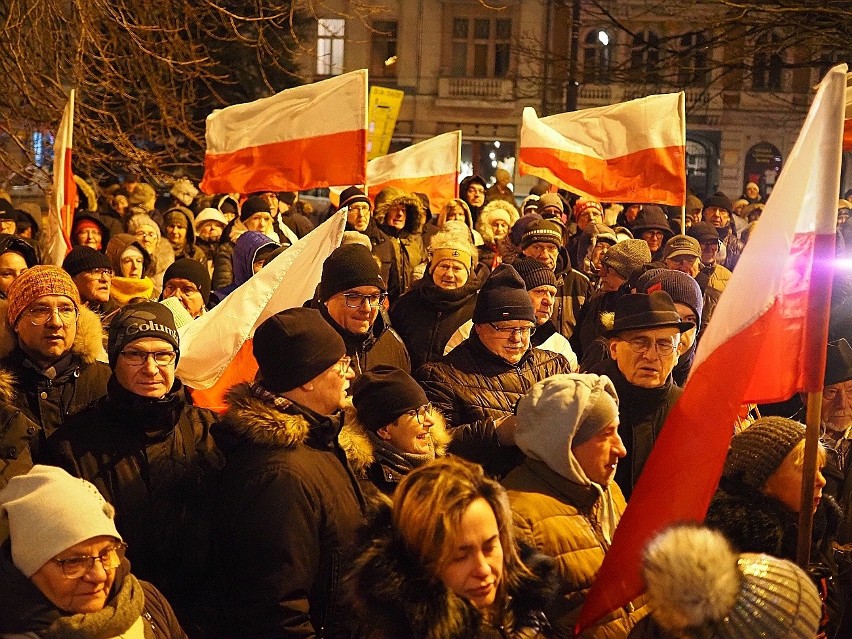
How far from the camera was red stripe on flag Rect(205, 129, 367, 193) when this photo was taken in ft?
25.4

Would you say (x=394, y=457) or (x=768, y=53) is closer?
(x=394, y=457)

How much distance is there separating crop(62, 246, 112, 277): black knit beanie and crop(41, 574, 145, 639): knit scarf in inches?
136

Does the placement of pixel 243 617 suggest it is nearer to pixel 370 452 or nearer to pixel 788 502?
pixel 370 452

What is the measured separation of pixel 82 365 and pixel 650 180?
5170mm

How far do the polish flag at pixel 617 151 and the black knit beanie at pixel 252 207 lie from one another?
80.9 inches

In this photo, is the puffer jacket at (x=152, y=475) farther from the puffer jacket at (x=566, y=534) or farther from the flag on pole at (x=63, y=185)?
the flag on pole at (x=63, y=185)

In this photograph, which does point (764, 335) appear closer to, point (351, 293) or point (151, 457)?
point (151, 457)

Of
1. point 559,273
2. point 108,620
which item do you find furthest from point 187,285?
point 108,620

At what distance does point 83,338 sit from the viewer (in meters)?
4.98

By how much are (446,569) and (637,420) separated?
6.39 feet

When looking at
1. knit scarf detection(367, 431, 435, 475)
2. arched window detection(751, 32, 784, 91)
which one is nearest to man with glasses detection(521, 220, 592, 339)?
knit scarf detection(367, 431, 435, 475)

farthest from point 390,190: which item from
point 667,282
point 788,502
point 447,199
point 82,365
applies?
point 788,502

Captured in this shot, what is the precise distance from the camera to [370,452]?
158 inches

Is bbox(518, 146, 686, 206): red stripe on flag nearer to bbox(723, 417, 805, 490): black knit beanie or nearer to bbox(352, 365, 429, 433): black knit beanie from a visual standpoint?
bbox(352, 365, 429, 433): black knit beanie
